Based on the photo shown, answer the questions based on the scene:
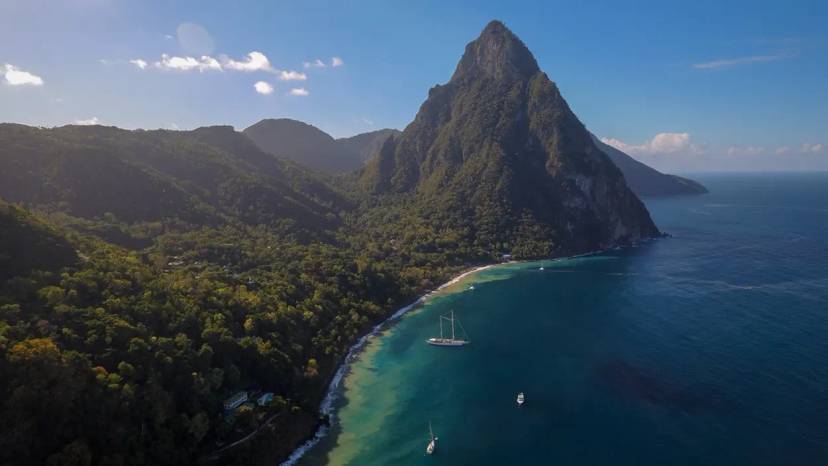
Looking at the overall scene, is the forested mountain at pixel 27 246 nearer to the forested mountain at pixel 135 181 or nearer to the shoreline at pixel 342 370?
the shoreline at pixel 342 370

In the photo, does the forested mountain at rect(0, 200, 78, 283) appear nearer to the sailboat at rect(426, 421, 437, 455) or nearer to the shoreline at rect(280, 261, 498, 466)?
the shoreline at rect(280, 261, 498, 466)

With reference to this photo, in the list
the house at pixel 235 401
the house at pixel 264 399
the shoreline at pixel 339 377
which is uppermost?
the house at pixel 235 401

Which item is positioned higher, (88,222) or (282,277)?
(88,222)

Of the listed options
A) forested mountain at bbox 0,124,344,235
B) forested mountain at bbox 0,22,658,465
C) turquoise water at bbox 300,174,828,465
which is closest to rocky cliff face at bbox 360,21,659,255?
forested mountain at bbox 0,22,658,465

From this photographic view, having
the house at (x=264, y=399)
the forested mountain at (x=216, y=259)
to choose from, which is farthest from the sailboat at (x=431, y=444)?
the house at (x=264, y=399)

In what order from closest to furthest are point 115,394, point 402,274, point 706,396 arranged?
1. point 115,394
2. point 706,396
3. point 402,274

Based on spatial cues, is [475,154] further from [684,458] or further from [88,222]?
[684,458]

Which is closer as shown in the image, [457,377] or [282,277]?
A: [457,377]

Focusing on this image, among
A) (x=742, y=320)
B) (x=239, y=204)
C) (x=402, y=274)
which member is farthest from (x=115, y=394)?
(x=239, y=204)
